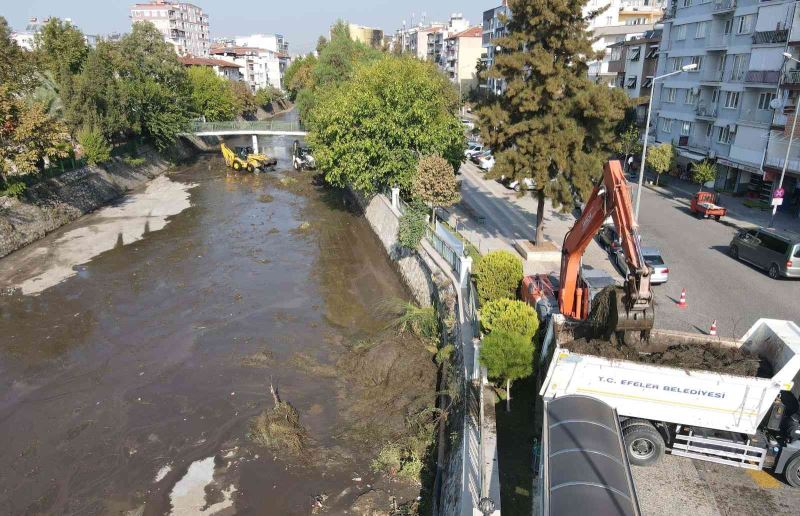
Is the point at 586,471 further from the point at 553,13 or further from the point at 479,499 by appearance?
the point at 553,13

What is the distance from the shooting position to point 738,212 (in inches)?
1241

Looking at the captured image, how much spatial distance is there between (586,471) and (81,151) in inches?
1771

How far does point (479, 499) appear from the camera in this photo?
9.03m

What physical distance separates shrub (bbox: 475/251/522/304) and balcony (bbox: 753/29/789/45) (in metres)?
25.3

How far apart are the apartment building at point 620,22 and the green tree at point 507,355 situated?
4760 centimetres

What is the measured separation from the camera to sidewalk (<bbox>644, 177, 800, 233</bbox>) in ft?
95.3

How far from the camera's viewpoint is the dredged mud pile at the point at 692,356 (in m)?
11.7

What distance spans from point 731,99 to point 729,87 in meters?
0.82

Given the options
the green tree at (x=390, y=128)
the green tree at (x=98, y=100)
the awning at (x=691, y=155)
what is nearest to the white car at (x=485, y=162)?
the green tree at (x=390, y=128)

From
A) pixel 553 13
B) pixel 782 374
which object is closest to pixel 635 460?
pixel 782 374

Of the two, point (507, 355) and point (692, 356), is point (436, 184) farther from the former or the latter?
point (692, 356)

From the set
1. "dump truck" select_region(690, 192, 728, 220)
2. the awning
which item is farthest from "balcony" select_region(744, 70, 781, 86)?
"dump truck" select_region(690, 192, 728, 220)

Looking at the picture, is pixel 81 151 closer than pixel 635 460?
No

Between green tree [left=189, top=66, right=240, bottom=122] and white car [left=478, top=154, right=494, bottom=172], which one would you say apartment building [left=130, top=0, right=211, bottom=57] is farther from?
white car [left=478, top=154, right=494, bottom=172]
